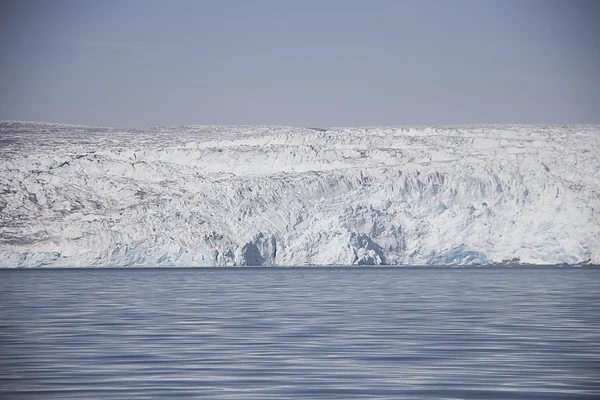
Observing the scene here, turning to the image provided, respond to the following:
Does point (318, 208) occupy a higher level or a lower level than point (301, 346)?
lower

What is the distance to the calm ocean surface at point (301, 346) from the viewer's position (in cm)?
850

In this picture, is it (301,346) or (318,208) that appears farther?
(318,208)

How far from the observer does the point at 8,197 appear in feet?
133

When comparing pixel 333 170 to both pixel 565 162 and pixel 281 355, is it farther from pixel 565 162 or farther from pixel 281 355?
pixel 281 355

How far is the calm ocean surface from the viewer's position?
8.50 meters

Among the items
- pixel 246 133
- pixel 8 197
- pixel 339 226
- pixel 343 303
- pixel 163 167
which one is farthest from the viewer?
pixel 246 133

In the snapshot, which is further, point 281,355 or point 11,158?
point 11,158

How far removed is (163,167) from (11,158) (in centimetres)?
726

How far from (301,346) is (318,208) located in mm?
28079

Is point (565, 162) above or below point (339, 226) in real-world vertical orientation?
above

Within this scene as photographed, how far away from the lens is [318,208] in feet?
130

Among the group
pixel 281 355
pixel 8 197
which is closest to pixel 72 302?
pixel 281 355

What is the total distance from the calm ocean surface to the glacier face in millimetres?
14400

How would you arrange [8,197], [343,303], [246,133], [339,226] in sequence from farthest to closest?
[246,133]
[8,197]
[339,226]
[343,303]
